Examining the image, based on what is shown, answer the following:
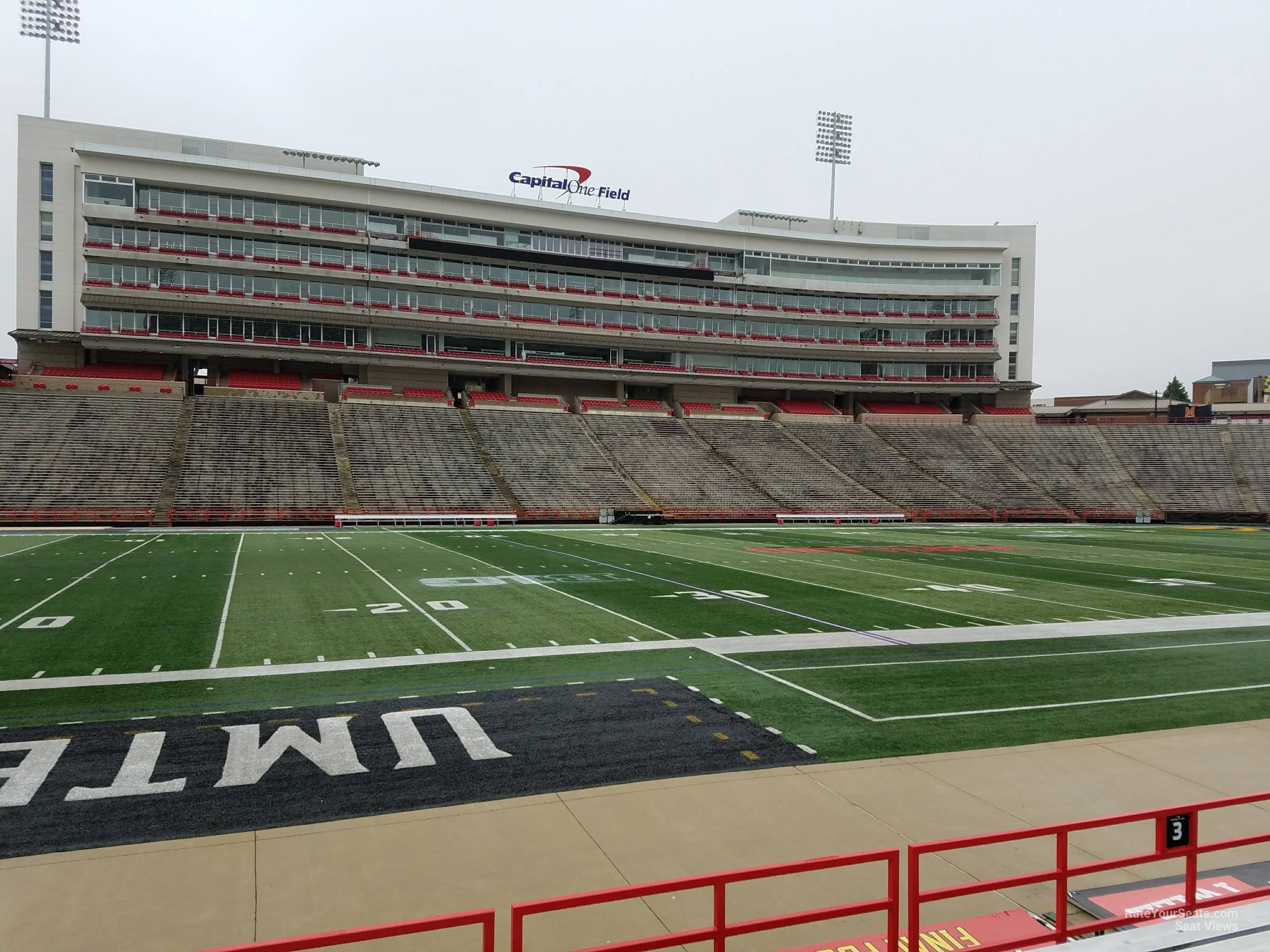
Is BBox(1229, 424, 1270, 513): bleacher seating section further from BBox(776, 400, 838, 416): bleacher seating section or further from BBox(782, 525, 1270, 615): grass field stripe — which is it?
BBox(782, 525, 1270, 615): grass field stripe

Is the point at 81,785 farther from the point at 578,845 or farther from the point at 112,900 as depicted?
the point at 578,845

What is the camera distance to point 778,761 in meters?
9.88

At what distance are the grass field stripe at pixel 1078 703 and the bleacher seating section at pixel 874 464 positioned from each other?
44.9 m

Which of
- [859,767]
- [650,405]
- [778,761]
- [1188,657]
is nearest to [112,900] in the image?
[778,761]

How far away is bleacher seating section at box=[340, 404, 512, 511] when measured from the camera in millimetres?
49469

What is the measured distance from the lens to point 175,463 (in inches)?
1919

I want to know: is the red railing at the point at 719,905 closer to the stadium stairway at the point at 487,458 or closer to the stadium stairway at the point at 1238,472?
the stadium stairway at the point at 487,458

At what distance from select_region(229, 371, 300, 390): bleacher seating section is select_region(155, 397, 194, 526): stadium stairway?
4.15 m

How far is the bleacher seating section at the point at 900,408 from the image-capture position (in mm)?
78188

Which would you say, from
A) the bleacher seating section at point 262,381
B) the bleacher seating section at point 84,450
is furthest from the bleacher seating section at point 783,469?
the bleacher seating section at point 84,450

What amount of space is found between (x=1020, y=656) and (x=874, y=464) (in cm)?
5076

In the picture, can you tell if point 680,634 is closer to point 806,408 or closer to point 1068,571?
point 1068,571

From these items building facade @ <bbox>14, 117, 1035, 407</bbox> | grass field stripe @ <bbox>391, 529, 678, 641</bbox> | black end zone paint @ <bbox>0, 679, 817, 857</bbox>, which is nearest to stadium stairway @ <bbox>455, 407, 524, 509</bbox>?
building facade @ <bbox>14, 117, 1035, 407</bbox>

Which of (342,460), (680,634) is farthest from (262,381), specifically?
(680,634)
